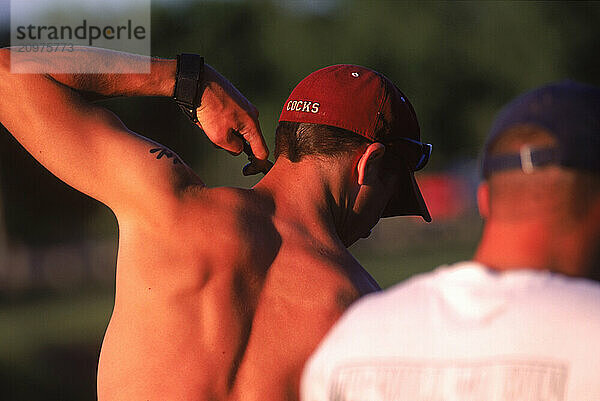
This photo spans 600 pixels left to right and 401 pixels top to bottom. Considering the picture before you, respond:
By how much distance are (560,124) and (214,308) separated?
1.48 m

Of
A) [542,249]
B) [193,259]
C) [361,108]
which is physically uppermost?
[542,249]

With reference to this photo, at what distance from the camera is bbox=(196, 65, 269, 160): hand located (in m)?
3.80

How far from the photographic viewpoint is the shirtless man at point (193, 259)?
325cm

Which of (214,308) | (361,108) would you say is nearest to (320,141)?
(361,108)

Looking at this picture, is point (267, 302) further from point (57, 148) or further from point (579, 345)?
point (579, 345)

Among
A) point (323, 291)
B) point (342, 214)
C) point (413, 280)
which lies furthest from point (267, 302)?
point (413, 280)

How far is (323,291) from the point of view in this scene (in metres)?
3.30

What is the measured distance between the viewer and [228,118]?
380 cm

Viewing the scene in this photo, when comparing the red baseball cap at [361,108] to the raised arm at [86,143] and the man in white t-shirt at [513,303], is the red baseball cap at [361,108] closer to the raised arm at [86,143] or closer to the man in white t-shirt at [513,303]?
the raised arm at [86,143]

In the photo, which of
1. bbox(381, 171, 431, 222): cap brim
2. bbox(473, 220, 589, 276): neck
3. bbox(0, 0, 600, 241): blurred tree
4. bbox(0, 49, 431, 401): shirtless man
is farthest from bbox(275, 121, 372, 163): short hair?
bbox(0, 0, 600, 241): blurred tree

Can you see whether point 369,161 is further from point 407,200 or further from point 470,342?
point 470,342

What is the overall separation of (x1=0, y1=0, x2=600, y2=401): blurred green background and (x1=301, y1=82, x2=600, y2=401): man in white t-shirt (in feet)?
113

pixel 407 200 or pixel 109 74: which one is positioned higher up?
pixel 109 74

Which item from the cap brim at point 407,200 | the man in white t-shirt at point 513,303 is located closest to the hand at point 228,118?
the cap brim at point 407,200
